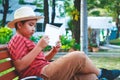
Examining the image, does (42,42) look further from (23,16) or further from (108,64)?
(108,64)

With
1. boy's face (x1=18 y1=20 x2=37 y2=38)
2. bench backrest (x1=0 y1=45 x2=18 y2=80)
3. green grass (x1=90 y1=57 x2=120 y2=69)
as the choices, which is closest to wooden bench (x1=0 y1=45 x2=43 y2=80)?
bench backrest (x1=0 y1=45 x2=18 y2=80)

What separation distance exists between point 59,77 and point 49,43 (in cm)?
40

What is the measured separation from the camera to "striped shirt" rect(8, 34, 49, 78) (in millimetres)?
5008

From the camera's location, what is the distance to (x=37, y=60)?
17.3 feet

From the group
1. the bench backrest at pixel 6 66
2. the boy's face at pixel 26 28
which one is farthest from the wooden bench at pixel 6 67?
the boy's face at pixel 26 28

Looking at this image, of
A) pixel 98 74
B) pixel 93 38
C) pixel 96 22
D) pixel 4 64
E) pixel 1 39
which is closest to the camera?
pixel 4 64

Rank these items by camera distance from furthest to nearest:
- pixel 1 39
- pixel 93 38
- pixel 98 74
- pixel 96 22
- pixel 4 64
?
pixel 96 22
pixel 93 38
pixel 1 39
pixel 98 74
pixel 4 64

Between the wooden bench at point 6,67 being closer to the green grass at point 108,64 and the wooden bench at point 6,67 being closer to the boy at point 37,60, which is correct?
the boy at point 37,60

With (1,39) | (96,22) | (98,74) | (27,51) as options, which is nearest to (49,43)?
(27,51)

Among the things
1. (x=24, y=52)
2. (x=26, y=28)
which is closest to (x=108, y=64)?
(x=26, y=28)

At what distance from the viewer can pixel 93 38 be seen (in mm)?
37500

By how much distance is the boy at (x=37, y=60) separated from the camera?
16.3 feet

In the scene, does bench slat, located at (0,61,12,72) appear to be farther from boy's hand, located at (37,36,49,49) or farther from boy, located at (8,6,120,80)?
boy's hand, located at (37,36,49,49)

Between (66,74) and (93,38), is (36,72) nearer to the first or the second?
(66,74)
